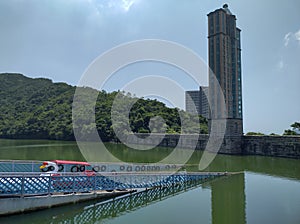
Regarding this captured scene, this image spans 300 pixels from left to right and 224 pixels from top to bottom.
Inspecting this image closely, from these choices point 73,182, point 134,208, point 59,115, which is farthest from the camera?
point 59,115

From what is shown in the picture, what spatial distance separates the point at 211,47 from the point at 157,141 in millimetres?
16481

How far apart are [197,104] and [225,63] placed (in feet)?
113

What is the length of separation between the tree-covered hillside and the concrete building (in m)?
2.36

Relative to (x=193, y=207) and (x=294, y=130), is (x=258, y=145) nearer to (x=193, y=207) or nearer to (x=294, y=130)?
(x=294, y=130)

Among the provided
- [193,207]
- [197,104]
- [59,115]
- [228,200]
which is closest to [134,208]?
[193,207]

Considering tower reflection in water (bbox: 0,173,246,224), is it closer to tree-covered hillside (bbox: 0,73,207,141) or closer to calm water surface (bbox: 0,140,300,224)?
calm water surface (bbox: 0,140,300,224)

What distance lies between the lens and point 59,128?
49.9 meters

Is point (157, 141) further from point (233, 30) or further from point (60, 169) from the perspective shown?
point (60, 169)

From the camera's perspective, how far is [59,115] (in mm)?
53500

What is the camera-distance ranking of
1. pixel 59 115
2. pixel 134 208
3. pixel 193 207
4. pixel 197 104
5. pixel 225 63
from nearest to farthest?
pixel 134 208 < pixel 193 207 < pixel 225 63 < pixel 59 115 < pixel 197 104

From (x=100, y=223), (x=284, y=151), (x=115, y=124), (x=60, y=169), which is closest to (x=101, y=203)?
(x=100, y=223)

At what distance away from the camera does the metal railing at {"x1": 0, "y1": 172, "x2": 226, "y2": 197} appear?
7.05 meters

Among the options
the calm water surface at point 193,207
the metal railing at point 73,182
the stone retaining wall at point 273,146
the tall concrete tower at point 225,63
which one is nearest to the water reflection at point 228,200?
the calm water surface at point 193,207

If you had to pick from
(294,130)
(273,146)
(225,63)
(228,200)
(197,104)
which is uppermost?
(197,104)
